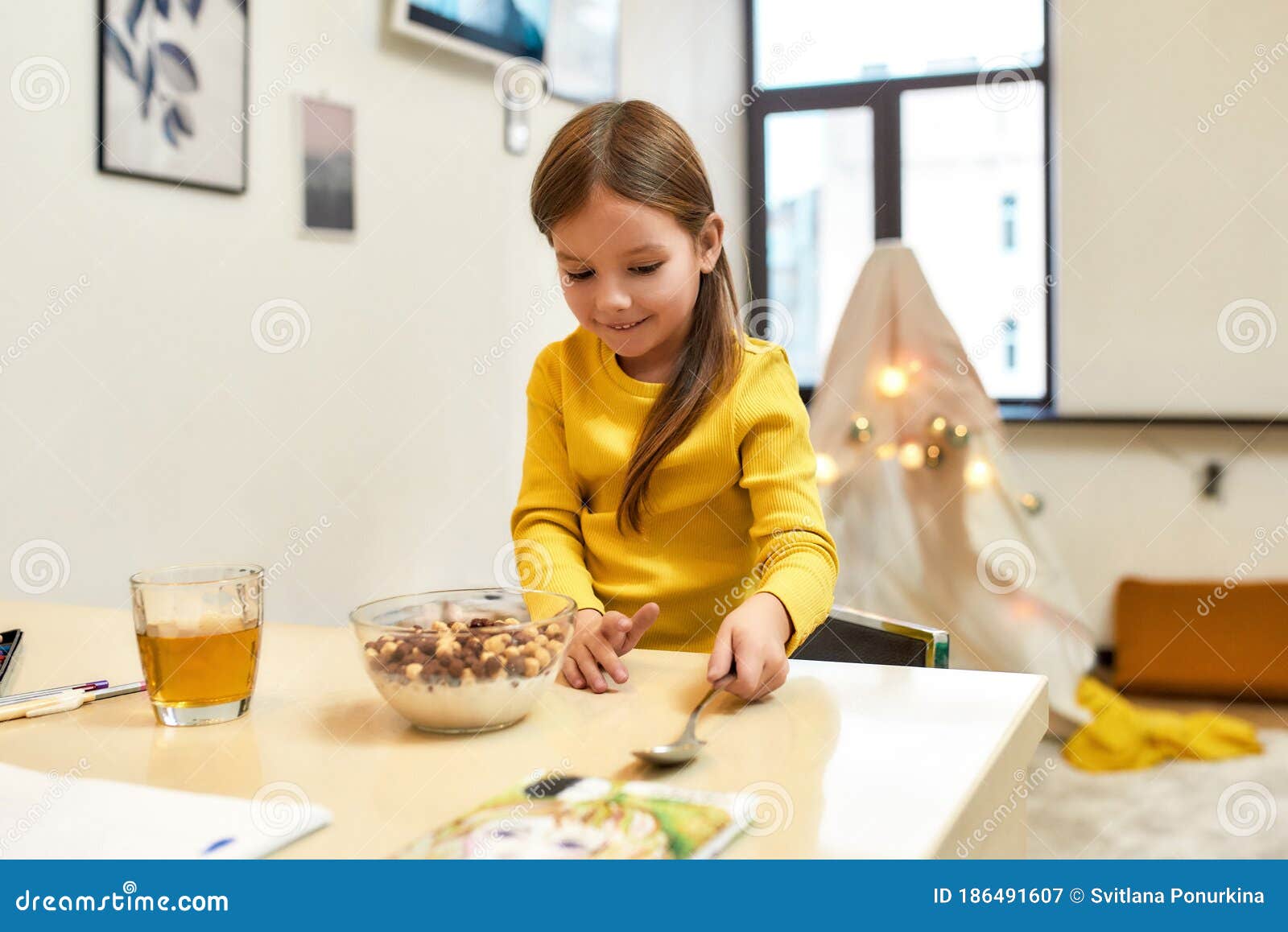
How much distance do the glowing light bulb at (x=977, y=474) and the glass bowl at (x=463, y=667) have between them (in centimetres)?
205

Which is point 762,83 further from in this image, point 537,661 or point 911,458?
point 537,661

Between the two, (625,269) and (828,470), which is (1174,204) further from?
(625,269)

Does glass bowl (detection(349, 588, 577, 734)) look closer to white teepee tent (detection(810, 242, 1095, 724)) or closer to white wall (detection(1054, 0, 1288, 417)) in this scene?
white teepee tent (detection(810, 242, 1095, 724))

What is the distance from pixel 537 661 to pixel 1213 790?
1940 millimetres

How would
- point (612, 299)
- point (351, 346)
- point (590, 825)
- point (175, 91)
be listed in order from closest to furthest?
point (590, 825)
point (612, 299)
point (175, 91)
point (351, 346)

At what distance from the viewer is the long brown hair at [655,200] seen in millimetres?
1041

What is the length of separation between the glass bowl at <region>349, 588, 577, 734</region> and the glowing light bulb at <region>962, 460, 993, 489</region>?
2046 mm

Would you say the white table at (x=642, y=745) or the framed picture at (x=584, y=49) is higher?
the framed picture at (x=584, y=49)

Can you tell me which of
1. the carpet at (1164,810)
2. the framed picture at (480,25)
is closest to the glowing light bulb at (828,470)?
the carpet at (1164,810)

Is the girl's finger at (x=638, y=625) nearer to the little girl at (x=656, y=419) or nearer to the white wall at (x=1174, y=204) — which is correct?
the little girl at (x=656, y=419)

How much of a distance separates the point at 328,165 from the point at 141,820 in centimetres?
162

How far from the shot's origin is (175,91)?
1.67 meters

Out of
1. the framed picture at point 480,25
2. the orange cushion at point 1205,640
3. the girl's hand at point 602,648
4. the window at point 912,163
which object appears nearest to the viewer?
the girl's hand at point 602,648

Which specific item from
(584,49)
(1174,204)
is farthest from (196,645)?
(1174,204)
